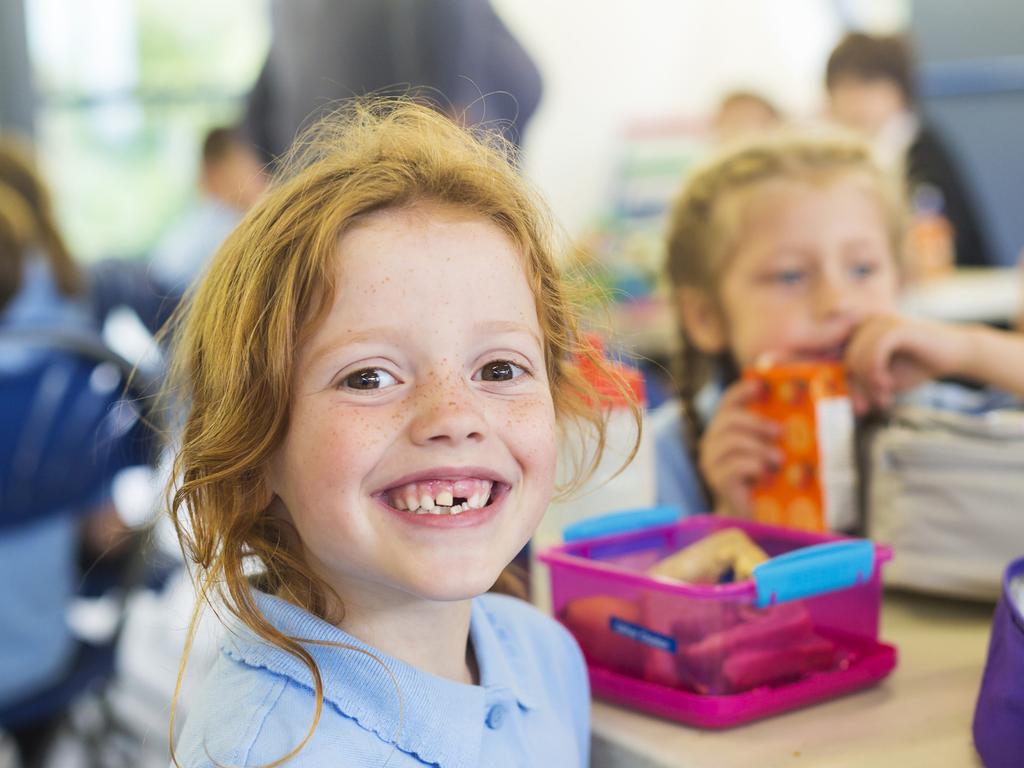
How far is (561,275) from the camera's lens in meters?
0.85

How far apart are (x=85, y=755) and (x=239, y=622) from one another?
184 centimetres

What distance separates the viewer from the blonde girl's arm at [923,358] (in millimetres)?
1160

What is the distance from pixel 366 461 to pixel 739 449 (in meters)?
0.53

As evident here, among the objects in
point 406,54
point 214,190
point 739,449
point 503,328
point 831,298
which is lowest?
point 214,190

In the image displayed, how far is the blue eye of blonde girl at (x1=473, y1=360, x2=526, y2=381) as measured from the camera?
0.75m

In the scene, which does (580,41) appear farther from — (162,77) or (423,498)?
(423,498)

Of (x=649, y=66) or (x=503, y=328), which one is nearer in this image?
(x=503, y=328)

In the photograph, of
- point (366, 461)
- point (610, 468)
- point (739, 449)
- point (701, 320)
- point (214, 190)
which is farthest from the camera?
point (214, 190)

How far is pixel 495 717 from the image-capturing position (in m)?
0.77

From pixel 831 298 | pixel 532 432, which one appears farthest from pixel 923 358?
pixel 532 432

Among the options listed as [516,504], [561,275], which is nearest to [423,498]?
[516,504]

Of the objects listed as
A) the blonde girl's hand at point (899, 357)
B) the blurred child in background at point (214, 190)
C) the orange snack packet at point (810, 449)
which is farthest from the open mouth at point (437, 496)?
the blurred child in background at point (214, 190)

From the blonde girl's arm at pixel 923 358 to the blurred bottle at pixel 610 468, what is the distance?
243 millimetres

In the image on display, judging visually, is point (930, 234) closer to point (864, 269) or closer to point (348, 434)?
point (864, 269)
